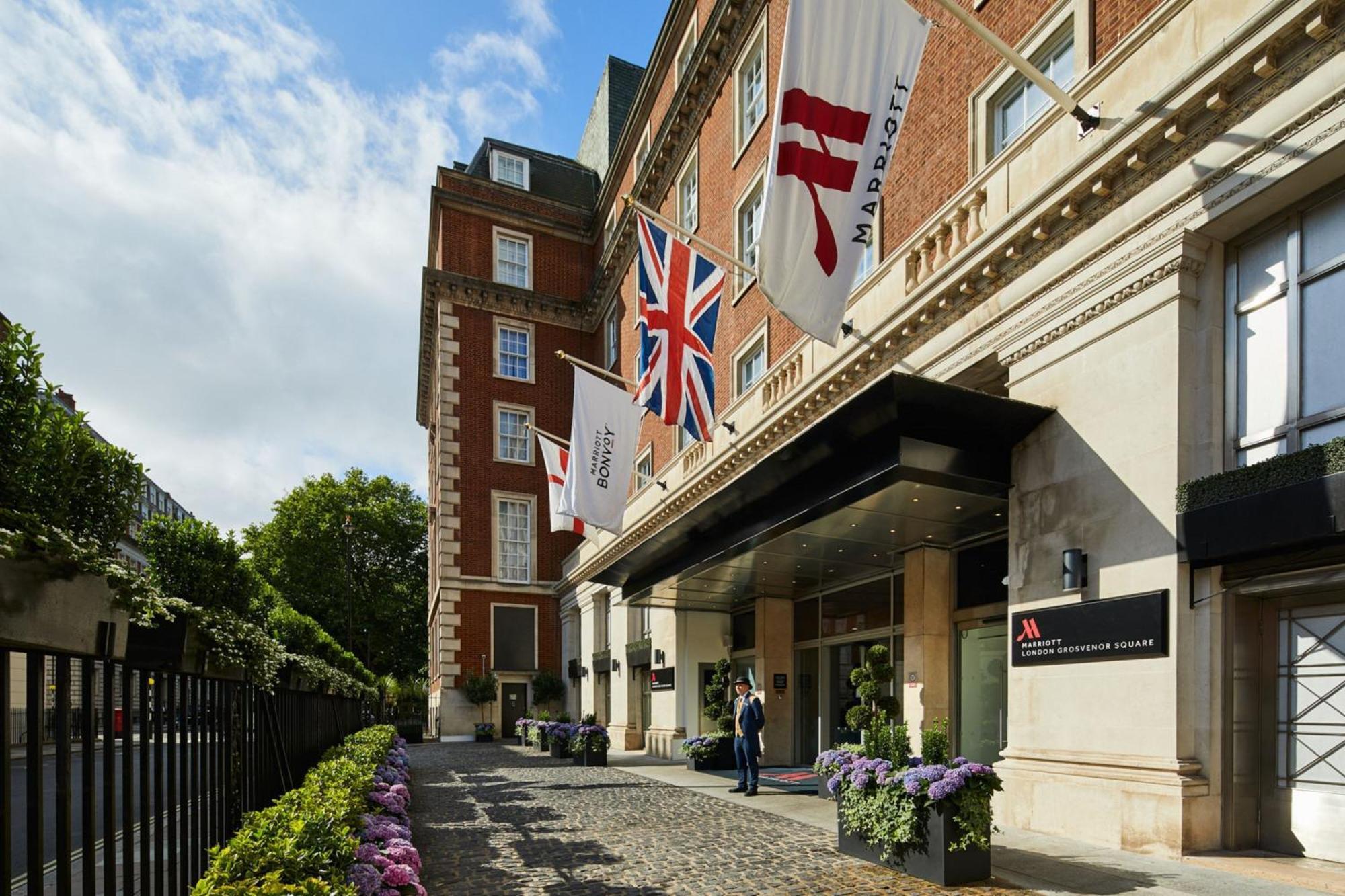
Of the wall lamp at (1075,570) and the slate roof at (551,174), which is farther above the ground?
the slate roof at (551,174)

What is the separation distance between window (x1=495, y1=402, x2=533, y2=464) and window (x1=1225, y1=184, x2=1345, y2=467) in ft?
109

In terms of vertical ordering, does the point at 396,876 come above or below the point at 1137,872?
above

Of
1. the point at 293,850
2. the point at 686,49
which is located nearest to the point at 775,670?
the point at 293,850

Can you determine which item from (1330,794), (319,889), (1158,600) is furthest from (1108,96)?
(319,889)

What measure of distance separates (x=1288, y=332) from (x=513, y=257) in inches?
1436

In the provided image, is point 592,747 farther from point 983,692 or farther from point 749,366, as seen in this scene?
point 983,692

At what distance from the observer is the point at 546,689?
37000 millimetres

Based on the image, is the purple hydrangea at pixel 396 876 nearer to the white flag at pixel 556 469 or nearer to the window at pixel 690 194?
the white flag at pixel 556 469

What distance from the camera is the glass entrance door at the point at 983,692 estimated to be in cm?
1246

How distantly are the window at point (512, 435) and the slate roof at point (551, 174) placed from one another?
37.6ft

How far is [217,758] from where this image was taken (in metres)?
6.34

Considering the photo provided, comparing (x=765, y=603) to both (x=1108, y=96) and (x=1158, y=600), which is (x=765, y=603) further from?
(x=1108, y=96)

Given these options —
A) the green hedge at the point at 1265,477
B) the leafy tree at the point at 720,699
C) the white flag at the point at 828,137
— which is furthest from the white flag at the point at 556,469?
the green hedge at the point at 1265,477

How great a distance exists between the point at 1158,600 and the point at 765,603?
11811 millimetres
